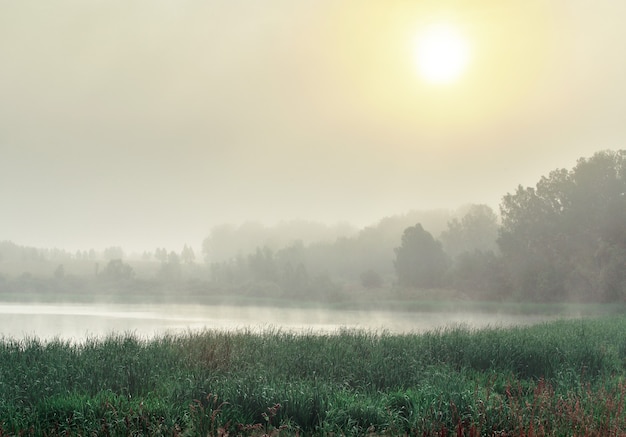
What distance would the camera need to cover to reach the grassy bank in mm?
10117

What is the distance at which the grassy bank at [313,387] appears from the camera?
10.1 metres

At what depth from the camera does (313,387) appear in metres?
12.0

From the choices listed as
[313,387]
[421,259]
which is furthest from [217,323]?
[313,387]

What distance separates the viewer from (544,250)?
63344mm

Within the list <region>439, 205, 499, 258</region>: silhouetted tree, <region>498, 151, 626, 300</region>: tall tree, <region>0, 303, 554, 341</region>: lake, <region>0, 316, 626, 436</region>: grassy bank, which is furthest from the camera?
<region>439, 205, 499, 258</region>: silhouetted tree

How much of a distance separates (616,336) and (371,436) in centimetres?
1903

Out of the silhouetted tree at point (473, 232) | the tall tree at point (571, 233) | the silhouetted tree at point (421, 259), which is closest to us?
the tall tree at point (571, 233)

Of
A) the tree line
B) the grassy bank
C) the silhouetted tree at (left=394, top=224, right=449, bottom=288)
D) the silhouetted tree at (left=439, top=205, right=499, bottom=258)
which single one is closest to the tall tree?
the tree line

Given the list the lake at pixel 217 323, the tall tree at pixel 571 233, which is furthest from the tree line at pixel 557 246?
the lake at pixel 217 323

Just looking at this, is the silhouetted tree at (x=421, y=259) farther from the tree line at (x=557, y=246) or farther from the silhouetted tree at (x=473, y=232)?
A: the silhouetted tree at (x=473, y=232)

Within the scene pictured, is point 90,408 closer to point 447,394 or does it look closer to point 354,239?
point 447,394

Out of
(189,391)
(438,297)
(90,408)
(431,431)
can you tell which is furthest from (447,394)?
(438,297)

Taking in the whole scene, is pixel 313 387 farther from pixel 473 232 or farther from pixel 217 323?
pixel 473 232

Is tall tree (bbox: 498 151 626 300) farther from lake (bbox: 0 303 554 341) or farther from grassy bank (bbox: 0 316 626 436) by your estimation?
grassy bank (bbox: 0 316 626 436)
